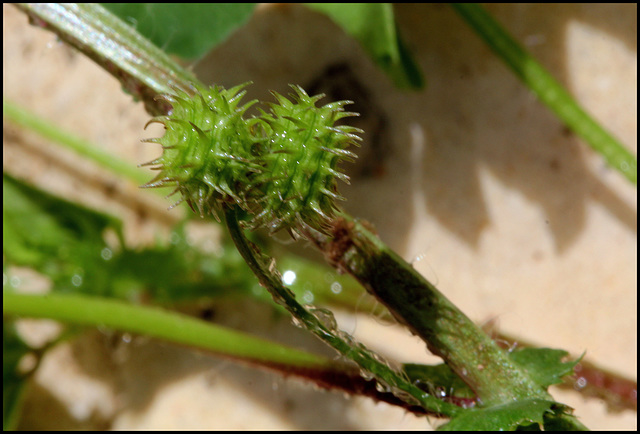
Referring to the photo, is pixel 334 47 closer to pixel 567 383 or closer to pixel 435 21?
pixel 435 21

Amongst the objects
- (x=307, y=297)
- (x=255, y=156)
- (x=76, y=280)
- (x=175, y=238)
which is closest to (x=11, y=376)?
(x=76, y=280)

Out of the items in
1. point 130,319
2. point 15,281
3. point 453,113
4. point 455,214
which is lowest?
point 15,281

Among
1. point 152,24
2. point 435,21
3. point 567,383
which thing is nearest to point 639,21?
point 435,21

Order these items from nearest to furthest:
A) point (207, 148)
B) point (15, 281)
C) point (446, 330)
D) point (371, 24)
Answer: point (207, 148), point (446, 330), point (371, 24), point (15, 281)

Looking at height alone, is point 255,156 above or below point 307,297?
above

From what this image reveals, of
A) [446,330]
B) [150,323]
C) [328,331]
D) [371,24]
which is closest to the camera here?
[328,331]

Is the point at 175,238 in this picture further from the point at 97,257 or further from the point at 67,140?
the point at 67,140
